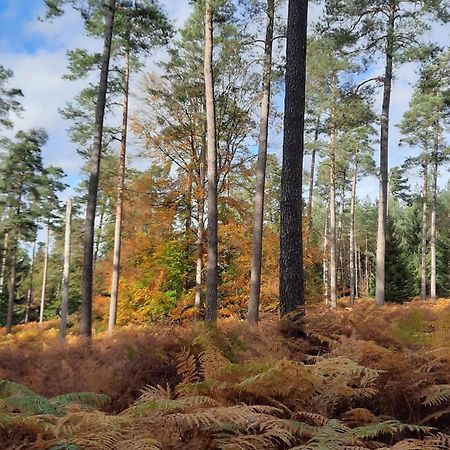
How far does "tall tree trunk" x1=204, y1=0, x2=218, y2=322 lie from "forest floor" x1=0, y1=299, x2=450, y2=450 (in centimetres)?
533

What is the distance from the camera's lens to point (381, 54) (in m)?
14.7

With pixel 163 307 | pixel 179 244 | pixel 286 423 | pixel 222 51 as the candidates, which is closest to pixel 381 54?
pixel 222 51

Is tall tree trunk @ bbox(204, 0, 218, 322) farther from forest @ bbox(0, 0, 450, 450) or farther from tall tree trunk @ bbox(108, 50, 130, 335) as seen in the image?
tall tree trunk @ bbox(108, 50, 130, 335)

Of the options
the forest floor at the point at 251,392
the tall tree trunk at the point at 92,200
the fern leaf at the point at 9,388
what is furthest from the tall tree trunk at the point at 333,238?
the fern leaf at the point at 9,388

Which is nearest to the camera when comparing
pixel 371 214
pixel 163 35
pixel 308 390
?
pixel 308 390

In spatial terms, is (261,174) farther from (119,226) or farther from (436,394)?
(436,394)

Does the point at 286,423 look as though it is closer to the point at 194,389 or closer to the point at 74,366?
the point at 194,389

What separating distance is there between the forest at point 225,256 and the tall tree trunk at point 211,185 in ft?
0.15

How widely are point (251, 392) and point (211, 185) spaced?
907cm

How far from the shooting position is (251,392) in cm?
292

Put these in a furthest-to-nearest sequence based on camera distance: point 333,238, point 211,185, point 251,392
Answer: point 333,238 → point 211,185 → point 251,392

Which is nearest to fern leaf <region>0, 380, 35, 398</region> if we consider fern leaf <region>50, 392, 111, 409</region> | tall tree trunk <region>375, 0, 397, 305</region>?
fern leaf <region>50, 392, 111, 409</region>

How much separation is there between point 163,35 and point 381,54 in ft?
23.6

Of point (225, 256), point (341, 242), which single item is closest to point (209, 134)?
point (225, 256)
